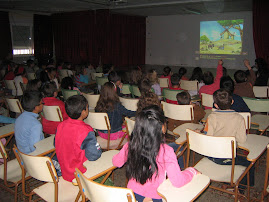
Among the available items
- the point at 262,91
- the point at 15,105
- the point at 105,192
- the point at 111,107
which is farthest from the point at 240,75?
the point at 15,105

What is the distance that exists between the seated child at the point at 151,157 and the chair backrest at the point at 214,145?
1.64 feet

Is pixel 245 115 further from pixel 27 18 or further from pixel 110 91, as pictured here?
pixel 27 18

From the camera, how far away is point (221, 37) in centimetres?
1184

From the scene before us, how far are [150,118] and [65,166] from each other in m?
0.91

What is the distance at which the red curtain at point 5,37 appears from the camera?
38.0ft

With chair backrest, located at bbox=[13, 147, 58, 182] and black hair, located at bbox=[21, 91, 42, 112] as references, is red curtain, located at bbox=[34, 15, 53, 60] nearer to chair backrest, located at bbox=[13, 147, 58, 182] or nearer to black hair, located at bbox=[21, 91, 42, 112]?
black hair, located at bbox=[21, 91, 42, 112]

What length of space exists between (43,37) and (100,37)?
3796mm

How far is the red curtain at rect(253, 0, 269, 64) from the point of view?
30.6 feet

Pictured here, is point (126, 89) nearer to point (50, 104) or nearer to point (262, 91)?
point (50, 104)

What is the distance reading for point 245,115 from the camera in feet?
8.55

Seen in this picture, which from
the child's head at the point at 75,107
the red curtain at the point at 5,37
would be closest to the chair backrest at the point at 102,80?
the child's head at the point at 75,107

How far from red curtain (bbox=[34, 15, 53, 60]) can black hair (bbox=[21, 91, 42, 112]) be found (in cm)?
1214

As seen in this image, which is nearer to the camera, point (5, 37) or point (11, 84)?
point (11, 84)

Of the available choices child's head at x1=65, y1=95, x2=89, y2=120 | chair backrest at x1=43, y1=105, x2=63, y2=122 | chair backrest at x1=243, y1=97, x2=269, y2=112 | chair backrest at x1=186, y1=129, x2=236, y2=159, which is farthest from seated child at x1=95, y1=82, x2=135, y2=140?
chair backrest at x1=243, y1=97, x2=269, y2=112
